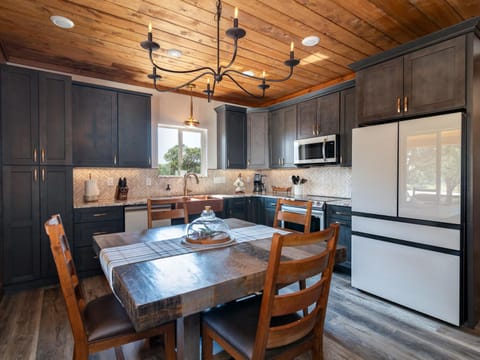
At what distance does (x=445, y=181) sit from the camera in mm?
2160

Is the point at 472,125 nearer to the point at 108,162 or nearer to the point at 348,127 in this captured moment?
the point at 348,127

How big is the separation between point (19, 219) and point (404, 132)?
401 cm

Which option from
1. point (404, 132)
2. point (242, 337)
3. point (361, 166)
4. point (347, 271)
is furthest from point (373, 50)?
point (242, 337)

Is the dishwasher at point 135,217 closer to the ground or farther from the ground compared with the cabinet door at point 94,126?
closer to the ground

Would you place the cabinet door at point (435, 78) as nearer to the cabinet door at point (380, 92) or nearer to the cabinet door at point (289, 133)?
the cabinet door at point (380, 92)

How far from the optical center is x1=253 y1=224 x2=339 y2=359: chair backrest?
997 mm

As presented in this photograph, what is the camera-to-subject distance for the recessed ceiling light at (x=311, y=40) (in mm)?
2674

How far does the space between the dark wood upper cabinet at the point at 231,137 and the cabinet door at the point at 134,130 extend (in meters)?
1.33

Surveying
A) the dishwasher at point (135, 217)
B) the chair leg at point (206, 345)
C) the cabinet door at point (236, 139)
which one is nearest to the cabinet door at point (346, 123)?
the cabinet door at point (236, 139)

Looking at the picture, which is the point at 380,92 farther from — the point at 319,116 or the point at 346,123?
the point at 319,116

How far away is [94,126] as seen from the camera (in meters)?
3.42

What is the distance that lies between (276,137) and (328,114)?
1077 millimetres

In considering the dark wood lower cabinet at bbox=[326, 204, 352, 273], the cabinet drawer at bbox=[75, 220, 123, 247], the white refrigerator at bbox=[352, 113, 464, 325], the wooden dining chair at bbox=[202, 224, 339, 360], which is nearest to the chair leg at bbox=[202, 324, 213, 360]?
the wooden dining chair at bbox=[202, 224, 339, 360]

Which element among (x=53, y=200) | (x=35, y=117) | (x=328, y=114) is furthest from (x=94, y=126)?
(x=328, y=114)
